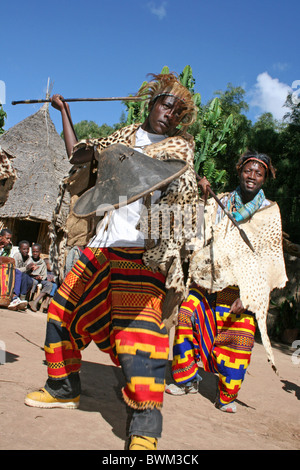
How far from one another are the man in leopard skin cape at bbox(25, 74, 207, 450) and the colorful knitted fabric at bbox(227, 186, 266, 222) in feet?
4.88

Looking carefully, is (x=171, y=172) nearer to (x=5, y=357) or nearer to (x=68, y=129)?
(x=68, y=129)

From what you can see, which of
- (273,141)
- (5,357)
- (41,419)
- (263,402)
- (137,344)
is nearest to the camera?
(137,344)

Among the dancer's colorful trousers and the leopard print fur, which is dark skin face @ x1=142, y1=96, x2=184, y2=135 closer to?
the leopard print fur

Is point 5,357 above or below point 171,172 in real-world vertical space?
below

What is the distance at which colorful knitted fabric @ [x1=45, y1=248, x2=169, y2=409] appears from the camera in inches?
91.3

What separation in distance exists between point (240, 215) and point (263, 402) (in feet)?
6.38

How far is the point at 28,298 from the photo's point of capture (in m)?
9.13

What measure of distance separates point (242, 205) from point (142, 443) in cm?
251

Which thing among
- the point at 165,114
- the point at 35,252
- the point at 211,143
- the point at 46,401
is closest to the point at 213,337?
the point at 46,401

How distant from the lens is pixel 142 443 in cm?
218

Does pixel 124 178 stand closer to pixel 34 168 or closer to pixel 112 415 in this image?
pixel 112 415

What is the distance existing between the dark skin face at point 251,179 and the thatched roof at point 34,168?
470 inches

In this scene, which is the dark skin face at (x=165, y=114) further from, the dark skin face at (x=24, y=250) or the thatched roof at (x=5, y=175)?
the dark skin face at (x=24, y=250)

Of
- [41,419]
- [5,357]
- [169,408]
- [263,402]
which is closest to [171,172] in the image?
[41,419]
